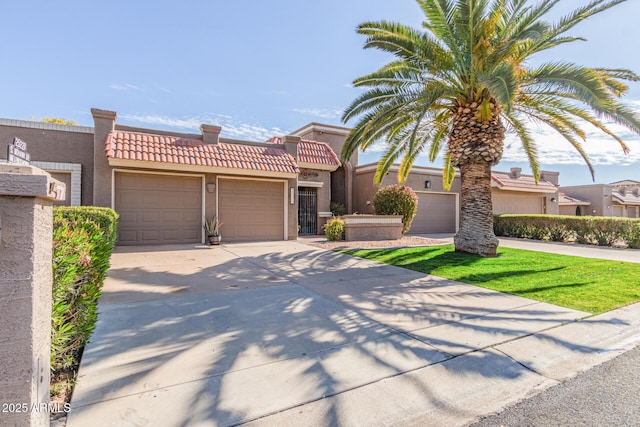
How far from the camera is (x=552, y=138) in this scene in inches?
449

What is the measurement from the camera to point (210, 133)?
13664 millimetres

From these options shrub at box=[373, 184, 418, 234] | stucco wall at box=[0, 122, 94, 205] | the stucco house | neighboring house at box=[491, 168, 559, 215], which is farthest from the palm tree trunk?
stucco wall at box=[0, 122, 94, 205]

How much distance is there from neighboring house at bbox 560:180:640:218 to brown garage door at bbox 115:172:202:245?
33.8 meters

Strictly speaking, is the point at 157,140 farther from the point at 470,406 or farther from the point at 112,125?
the point at 470,406

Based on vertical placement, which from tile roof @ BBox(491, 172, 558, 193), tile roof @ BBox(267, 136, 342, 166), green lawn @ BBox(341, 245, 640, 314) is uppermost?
tile roof @ BBox(267, 136, 342, 166)

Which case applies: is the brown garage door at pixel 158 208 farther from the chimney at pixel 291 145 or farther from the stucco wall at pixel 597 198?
the stucco wall at pixel 597 198

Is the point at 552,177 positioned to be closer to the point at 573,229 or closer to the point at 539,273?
the point at 573,229

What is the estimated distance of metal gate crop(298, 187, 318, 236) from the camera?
1755 centimetres

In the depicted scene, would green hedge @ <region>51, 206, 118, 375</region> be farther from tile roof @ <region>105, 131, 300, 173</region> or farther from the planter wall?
the planter wall

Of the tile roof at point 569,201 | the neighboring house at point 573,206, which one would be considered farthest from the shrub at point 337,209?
the neighboring house at point 573,206

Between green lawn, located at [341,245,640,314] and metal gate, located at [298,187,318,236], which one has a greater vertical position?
metal gate, located at [298,187,318,236]

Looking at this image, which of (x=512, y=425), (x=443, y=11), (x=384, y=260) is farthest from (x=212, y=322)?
(x=443, y=11)

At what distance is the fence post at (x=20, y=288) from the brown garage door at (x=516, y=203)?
2436 centimetres

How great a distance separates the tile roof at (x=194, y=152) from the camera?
37.7 ft
